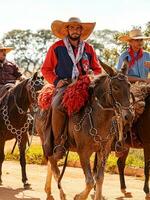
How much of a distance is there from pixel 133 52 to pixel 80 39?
1.95 m

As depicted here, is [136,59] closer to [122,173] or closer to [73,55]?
[73,55]

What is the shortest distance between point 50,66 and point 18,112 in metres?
2.63

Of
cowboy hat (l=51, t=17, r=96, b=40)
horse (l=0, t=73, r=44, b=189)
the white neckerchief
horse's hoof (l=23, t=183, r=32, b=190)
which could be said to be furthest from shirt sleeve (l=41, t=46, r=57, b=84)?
horse's hoof (l=23, t=183, r=32, b=190)

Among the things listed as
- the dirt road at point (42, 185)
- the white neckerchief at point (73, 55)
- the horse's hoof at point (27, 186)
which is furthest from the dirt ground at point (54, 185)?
the white neckerchief at point (73, 55)

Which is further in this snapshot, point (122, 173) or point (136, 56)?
point (122, 173)

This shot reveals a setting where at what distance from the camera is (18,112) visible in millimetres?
12078

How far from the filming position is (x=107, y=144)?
8883mm

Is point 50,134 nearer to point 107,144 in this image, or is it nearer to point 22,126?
point 107,144

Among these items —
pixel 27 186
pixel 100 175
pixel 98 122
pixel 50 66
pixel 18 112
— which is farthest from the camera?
pixel 18 112

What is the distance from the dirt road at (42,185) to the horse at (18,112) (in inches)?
18.4

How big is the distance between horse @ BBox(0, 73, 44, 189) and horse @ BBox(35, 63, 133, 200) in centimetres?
280

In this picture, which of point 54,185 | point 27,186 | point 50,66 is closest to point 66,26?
point 50,66

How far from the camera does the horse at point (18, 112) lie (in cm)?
1185

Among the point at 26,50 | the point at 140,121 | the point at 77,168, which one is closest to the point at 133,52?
the point at 140,121
